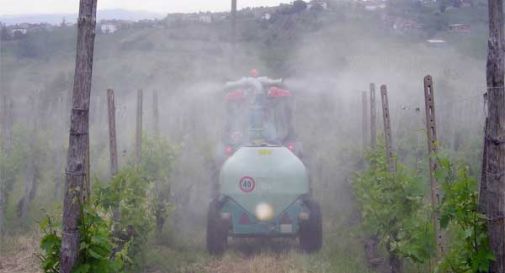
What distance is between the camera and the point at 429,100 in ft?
24.4

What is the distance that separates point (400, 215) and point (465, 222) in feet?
11.3

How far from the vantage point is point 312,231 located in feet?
33.8

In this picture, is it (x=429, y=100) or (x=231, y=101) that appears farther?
(x=231, y=101)

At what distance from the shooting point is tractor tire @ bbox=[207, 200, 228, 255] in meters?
10.3

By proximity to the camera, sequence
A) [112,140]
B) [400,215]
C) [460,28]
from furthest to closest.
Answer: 1. [460,28]
2. [112,140]
3. [400,215]

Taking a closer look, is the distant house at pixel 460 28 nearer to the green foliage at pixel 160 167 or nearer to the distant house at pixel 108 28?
the distant house at pixel 108 28

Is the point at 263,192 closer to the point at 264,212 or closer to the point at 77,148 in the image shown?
the point at 264,212

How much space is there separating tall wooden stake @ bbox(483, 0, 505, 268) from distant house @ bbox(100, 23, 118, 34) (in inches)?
1680

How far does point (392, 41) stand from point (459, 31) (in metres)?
3.48

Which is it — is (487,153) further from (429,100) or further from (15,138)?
(15,138)

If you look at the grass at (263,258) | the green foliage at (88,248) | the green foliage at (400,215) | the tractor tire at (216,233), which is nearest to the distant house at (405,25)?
the grass at (263,258)

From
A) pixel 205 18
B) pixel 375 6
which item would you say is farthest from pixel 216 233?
pixel 205 18

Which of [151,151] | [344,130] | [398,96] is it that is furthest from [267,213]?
[398,96]

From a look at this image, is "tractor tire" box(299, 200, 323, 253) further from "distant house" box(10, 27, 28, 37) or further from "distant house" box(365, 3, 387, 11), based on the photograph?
"distant house" box(10, 27, 28, 37)
